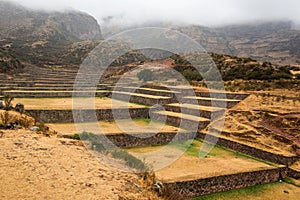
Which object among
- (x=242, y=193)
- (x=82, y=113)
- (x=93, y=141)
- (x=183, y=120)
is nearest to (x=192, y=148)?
(x=183, y=120)

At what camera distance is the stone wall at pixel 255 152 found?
46.2ft

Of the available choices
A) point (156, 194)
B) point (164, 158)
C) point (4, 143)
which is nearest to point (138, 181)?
point (156, 194)

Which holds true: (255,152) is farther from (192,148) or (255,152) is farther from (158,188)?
(158,188)

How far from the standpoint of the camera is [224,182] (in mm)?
11320

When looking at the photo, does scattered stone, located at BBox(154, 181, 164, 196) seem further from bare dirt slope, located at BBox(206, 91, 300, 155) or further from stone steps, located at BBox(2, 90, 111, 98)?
stone steps, located at BBox(2, 90, 111, 98)

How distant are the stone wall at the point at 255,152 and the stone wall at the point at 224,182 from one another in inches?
30.8

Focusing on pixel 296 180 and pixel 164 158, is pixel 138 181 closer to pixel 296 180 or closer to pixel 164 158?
pixel 164 158

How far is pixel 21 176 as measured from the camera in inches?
261

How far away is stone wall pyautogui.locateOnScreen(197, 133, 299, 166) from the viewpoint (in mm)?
14084

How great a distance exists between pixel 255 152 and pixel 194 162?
3822 millimetres

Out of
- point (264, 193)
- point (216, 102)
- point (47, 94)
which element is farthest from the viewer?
point (47, 94)

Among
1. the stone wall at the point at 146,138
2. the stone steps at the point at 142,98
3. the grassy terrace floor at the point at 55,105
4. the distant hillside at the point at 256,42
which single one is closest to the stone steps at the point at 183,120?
the stone wall at the point at 146,138

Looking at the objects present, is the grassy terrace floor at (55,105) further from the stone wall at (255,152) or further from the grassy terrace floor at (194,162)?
the stone wall at (255,152)

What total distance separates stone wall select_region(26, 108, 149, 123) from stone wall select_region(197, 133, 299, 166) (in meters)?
5.42
